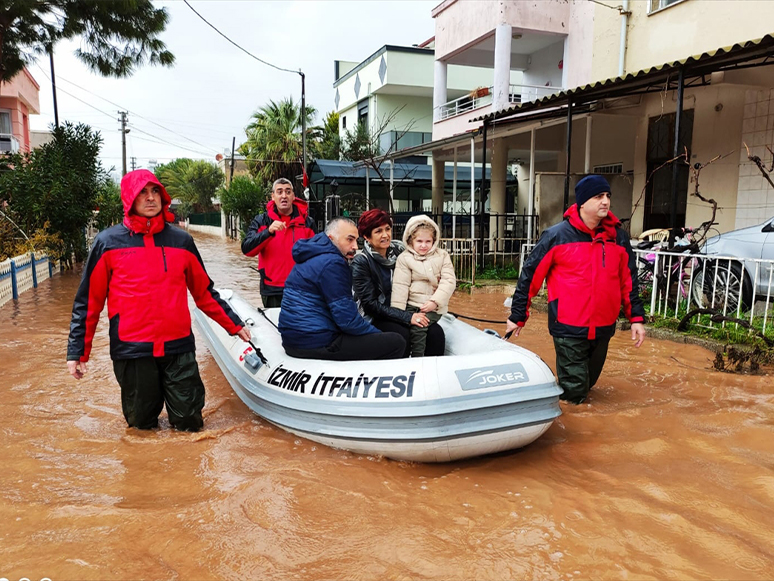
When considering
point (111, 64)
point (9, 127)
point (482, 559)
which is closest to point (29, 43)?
point (111, 64)

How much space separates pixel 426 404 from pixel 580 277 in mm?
1710

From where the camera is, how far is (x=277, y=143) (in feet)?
107

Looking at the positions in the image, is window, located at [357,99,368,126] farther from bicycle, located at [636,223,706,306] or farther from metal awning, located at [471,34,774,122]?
bicycle, located at [636,223,706,306]

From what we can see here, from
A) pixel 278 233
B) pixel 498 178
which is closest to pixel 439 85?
pixel 498 178

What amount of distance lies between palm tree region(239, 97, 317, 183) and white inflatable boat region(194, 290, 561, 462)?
28928 mm

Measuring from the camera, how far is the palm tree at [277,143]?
32625 millimetres

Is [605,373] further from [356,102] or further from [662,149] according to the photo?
[356,102]

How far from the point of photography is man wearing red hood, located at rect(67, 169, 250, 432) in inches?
148

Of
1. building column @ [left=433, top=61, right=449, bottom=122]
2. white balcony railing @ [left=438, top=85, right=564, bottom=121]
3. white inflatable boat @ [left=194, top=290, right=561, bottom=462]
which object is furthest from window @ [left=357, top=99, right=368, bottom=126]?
white inflatable boat @ [left=194, top=290, right=561, bottom=462]

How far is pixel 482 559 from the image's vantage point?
8.94 feet

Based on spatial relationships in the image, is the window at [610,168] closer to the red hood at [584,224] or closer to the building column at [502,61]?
the building column at [502,61]

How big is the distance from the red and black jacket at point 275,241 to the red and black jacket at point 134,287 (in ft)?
6.24

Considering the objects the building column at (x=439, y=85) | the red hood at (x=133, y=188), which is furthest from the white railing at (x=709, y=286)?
the building column at (x=439, y=85)

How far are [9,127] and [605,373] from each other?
2619 cm
